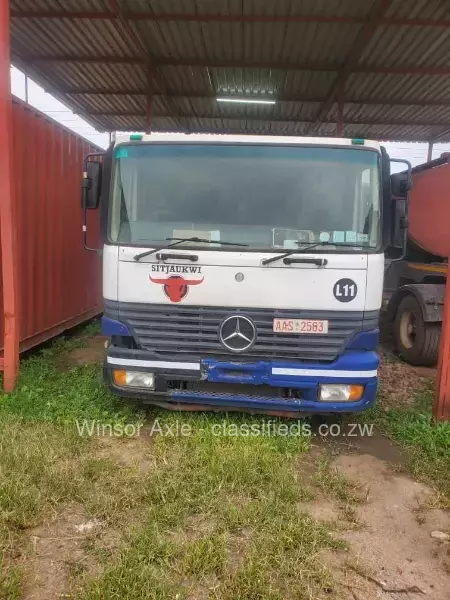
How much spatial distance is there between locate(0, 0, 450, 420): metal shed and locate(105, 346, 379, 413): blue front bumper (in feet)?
3.59

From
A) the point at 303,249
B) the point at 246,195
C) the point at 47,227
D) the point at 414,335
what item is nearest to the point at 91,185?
the point at 246,195

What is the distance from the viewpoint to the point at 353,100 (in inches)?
411

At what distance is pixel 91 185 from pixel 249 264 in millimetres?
1344

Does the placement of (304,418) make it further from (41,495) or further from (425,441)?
(41,495)

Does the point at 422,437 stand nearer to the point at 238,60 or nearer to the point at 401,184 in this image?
the point at 401,184

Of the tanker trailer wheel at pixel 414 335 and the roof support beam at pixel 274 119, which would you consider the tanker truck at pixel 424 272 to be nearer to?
the tanker trailer wheel at pixel 414 335

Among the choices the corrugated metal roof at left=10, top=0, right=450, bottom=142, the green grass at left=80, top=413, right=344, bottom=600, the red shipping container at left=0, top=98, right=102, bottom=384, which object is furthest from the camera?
the corrugated metal roof at left=10, top=0, right=450, bottom=142

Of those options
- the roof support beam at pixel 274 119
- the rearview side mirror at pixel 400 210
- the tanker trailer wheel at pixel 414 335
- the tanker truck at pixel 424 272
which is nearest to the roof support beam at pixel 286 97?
the roof support beam at pixel 274 119

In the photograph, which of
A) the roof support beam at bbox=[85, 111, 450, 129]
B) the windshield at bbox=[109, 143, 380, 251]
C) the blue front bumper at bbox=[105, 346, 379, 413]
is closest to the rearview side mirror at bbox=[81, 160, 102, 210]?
the windshield at bbox=[109, 143, 380, 251]

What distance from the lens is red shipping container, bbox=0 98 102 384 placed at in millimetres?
4934

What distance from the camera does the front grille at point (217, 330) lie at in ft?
10.9

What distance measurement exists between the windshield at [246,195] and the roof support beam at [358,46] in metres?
4.32

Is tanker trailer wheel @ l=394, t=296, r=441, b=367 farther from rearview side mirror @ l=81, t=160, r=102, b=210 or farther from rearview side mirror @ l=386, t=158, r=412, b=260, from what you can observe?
rearview side mirror @ l=81, t=160, r=102, b=210

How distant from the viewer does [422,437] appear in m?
3.68
